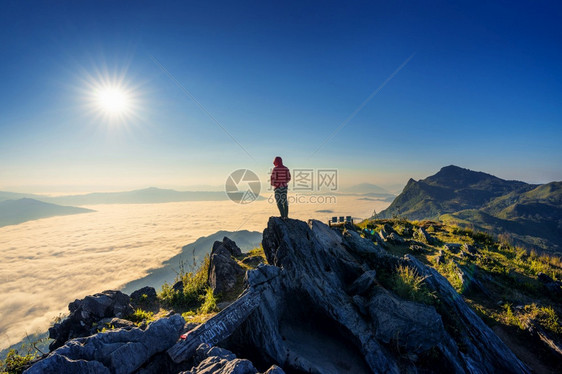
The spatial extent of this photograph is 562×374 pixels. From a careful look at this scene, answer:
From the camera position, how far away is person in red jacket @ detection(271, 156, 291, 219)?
39.8 ft

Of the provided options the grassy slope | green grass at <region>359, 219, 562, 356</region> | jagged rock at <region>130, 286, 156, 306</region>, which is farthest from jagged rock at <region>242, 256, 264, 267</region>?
the grassy slope

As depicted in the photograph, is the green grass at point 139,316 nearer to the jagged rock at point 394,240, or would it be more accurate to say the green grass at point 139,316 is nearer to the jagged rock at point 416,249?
the jagged rock at point 394,240

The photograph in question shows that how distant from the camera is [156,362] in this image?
603 cm

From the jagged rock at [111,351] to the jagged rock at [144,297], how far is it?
653 cm

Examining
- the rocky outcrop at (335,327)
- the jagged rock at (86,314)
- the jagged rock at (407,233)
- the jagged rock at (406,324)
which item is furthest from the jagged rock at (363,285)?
the jagged rock at (407,233)

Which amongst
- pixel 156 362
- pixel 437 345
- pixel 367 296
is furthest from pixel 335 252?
pixel 156 362

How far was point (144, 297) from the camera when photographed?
11.8 meters

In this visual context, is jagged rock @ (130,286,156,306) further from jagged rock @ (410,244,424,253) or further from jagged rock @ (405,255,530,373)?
jagged rock @ (410,244,424,253)

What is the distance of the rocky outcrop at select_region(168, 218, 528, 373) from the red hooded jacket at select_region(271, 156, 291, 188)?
2.83m

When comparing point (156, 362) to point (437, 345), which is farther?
point (437, 345)

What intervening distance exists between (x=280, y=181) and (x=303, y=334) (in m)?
7.21

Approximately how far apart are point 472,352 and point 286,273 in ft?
25.3

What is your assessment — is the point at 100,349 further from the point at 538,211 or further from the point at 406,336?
the point at 538,211

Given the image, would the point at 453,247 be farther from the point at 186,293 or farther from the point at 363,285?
the point at 186,293
